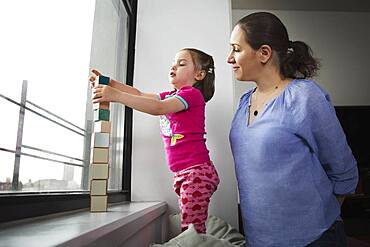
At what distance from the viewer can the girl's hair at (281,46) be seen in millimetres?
936

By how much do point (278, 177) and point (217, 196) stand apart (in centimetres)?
71

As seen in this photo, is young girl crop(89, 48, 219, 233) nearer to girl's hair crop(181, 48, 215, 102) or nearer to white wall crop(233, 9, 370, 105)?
girl's hair crop(181, 48, 215, 102)

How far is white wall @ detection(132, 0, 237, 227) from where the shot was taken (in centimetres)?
152

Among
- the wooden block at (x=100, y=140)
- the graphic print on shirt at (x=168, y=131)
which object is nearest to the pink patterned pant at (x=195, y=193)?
the graphic print on shirt at (x=168, y=131)

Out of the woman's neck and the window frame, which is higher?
the woman's neck

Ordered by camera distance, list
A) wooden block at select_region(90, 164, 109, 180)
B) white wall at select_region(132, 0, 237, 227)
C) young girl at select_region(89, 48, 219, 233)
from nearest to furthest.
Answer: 1. wooden block at select_region(90, 164, 109, 180)
2. young girl at select_region(89, 48, 219, 233)
3. white wall at select_region(132, 0, 237, 227)

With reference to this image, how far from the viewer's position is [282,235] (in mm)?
817

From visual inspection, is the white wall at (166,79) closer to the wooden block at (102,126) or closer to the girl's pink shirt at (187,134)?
the girl's pink shirt at (187,134)

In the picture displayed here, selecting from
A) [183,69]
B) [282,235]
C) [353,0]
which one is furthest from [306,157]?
[353,0]

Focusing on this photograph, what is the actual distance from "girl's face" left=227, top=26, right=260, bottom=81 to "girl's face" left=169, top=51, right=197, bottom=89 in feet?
1.15

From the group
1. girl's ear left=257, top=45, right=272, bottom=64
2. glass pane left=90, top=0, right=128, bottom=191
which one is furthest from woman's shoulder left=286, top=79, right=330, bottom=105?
glass pane left=90, top=0, right=128, bottom=191

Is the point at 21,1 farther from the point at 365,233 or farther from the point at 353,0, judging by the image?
the point at 353,0

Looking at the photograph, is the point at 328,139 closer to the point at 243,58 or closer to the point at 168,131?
the point at 243,58

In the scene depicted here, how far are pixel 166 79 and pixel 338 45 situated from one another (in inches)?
84.5
